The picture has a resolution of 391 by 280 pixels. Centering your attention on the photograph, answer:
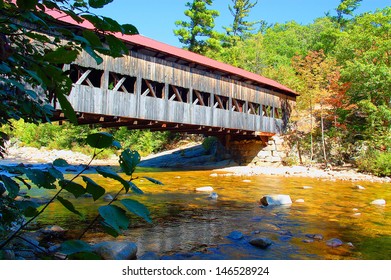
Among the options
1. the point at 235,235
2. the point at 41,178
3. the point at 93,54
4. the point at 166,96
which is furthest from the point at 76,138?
the point at 93,54

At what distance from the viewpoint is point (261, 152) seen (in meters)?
19.4

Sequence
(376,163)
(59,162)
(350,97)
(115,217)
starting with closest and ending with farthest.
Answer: (115,217)
(59,162)
(376,163)
(350,97)

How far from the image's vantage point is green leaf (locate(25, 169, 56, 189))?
95cm

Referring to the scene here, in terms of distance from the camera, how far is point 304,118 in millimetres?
21391

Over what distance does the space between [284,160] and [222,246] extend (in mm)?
15524

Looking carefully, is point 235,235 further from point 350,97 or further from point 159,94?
point 350,97

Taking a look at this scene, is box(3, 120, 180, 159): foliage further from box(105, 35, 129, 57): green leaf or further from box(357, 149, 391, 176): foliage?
box(105, 35, 129, 57): green leaf

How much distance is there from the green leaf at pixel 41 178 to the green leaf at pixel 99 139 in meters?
0.21


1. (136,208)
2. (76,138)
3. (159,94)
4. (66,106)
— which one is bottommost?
(136,208)

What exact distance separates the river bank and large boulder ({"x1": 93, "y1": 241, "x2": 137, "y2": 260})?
36.7 ft

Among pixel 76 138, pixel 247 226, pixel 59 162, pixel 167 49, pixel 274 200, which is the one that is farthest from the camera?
pixel 76 138

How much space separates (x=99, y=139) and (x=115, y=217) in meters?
0.23

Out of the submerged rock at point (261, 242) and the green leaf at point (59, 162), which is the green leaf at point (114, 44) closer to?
the green leaf at point (59, 162)

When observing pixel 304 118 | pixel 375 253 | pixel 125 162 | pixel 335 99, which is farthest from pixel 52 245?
pixel 304 118
